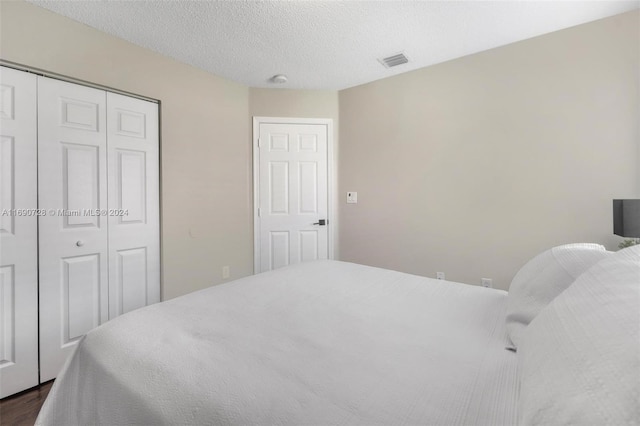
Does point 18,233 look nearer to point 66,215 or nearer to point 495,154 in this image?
A: point 66,215

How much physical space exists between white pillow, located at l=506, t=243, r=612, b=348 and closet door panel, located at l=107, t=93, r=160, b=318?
2.64 m

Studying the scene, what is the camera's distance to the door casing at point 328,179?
342 centimetres

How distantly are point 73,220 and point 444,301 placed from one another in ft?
8.15

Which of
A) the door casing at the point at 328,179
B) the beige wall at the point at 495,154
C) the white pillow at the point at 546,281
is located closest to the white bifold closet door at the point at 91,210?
the door casing at the point at 328,179

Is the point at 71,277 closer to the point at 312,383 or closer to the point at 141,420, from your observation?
the point at 141,420

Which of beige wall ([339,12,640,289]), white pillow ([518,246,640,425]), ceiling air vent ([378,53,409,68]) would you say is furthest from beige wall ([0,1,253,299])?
white pillow ([518,246,640,425])

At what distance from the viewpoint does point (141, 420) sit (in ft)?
2.46

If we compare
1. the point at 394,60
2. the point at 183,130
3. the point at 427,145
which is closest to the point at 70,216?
the point at 183,130

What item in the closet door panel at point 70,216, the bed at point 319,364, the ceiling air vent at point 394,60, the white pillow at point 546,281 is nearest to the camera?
the bed at point 319,364

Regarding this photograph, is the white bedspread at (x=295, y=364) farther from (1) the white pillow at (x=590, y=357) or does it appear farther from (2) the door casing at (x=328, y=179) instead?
(2) the door casing at (x=328, y=179)

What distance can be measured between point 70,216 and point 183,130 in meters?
1.17

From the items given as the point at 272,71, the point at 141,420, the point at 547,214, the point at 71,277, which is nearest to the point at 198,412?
the point at 141,420

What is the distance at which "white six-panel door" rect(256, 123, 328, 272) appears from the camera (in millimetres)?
3455

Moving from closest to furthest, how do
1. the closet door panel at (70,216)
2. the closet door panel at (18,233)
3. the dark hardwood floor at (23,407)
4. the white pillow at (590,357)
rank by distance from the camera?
the white pillow at (590,357) < the dark hardwood floor at (23,407) < the closet door panel at (18,233) < the closet door panel at (70,216)
